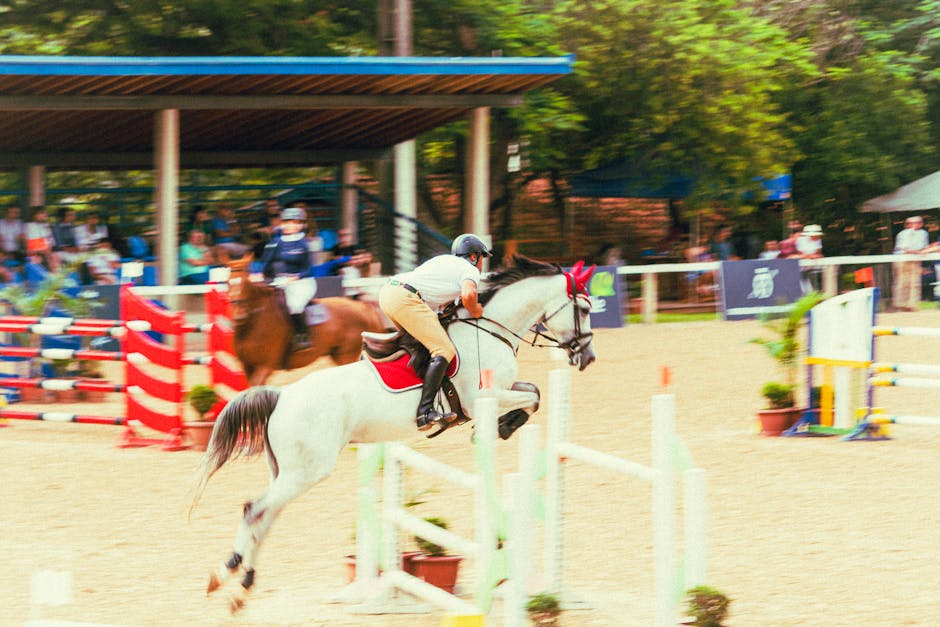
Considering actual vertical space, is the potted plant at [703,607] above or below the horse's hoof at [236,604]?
above

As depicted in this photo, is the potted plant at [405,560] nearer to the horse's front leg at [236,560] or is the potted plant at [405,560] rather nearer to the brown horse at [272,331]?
the horse's front leg at [236,560]

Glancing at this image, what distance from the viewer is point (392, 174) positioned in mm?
21141

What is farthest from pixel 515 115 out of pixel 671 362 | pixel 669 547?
pixel 669 547

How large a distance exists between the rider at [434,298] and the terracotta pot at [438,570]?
0.80 m

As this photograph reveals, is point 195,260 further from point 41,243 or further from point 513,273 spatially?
point 513,273

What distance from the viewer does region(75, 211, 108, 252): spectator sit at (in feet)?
55.6

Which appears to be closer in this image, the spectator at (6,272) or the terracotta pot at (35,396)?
the terracotta pot at (35,396)

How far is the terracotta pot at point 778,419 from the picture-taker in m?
11.6

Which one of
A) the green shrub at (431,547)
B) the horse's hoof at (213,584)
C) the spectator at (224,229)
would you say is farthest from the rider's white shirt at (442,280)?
the spectator at (224,229)

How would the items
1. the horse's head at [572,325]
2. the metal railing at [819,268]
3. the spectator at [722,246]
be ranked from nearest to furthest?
the horse's head at [572,325], the metal railing at [819,268], the spectator at [722,246]

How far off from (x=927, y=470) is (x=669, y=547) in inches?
205

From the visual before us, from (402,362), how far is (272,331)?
4.48 m

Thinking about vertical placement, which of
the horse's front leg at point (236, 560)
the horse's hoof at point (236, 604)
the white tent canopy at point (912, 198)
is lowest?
the horse's hoof at point (236, 604)

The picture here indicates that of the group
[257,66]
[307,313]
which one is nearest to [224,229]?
[257,66]
